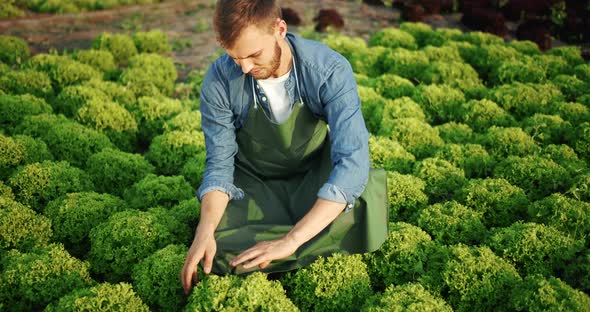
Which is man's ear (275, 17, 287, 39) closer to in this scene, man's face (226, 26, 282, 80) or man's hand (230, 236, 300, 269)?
Answer: man's face (226, 26, 282, 80)

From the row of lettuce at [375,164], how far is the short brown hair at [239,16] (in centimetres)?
180

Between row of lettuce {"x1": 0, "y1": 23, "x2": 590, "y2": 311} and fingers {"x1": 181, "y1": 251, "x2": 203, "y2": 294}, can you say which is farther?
row of lettuce {"x1": 0, "y1": 23, "x2": 590, "y2": 311}

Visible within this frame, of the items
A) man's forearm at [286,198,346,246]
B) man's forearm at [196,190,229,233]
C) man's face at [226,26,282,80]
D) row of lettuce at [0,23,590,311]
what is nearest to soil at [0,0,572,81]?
row of lettuce at [0,23,590,311]

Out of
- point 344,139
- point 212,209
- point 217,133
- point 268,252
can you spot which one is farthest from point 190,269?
point 344,139

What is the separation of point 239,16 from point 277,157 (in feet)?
4.43

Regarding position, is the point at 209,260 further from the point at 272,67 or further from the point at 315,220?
the point at 272,67

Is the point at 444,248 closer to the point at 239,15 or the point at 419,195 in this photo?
the point at 419,195

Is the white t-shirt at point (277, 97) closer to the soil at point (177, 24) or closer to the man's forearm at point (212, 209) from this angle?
the man's forearm at point (212, 209)

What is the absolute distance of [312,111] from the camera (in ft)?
14.2

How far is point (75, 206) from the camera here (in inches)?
206

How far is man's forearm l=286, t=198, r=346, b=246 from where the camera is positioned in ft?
12.2

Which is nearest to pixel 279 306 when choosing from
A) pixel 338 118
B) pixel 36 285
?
pixel 338 118

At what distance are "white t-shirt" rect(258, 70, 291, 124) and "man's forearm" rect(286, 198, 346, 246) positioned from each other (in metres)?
0.90

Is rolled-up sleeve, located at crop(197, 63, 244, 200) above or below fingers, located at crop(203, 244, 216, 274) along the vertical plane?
above
